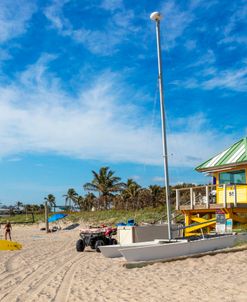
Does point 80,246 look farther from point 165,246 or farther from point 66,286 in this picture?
point 66,286

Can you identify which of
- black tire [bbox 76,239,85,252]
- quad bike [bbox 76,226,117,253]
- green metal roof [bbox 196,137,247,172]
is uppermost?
green metal roof [bbox 196,137,247,172]

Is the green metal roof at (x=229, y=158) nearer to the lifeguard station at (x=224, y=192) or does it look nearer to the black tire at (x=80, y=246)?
the lifeguard station at (x=224, y=192)

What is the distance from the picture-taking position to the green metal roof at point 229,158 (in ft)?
62.8

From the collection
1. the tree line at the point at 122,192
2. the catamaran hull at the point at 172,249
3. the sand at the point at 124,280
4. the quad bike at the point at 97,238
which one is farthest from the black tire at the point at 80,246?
the tree line at the point at 122,192

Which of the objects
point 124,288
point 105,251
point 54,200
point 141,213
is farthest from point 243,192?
point 54,200

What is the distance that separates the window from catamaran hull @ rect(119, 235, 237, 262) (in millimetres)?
4511

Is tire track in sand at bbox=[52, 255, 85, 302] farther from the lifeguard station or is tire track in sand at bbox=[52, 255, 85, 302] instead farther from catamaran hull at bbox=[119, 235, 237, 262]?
the lifeguard station

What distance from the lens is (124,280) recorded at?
36.2ft

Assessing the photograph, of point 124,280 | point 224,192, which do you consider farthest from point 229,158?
point 124,280

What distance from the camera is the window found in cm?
1925

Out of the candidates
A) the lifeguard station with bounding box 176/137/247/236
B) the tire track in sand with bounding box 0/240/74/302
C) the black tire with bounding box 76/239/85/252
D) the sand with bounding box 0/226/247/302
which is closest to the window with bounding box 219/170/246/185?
the lifeguard station with bounding box 176/137/247/236

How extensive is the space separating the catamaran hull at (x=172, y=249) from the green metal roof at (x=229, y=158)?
4753mm

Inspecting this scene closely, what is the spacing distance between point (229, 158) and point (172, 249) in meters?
7.42

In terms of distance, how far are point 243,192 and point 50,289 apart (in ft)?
37.2
